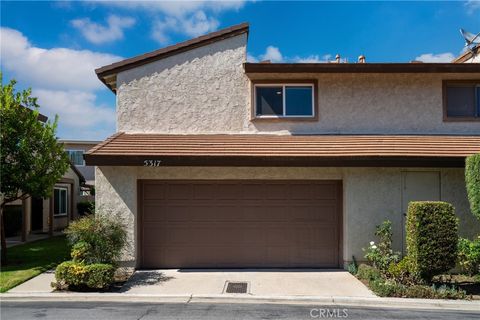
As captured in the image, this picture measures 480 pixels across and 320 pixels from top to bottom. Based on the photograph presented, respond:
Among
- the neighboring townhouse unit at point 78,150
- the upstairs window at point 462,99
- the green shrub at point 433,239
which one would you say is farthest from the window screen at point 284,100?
the neighboring townhouse unit at point 78,150

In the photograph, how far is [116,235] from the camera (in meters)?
10.6

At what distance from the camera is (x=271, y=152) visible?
11375 millimetres

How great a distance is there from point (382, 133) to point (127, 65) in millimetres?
7380

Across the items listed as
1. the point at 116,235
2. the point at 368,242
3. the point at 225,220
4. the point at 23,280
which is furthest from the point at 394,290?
the point at 23,280

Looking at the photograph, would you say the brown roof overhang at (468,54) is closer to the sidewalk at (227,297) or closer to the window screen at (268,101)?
the window screen at (268,101)

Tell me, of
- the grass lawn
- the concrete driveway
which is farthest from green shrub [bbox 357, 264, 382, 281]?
the grass lawn

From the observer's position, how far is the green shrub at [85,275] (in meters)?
9.60

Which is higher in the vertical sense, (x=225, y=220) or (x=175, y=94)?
(x=175, y=94)

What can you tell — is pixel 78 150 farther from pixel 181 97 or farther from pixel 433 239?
pixel 433 239

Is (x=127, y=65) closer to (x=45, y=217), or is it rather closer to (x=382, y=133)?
(x=382, y=133)

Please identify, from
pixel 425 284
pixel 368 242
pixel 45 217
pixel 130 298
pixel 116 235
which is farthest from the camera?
pixel 45 217

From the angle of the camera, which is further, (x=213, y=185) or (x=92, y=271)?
(x=213, y=185)

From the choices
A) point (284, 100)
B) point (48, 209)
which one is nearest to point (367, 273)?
point (284, 100)

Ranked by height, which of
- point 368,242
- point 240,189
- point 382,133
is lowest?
point 368,242
